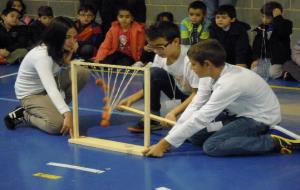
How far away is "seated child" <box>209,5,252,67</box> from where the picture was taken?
587cm

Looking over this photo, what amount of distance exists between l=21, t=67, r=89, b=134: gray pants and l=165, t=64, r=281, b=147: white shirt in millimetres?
956

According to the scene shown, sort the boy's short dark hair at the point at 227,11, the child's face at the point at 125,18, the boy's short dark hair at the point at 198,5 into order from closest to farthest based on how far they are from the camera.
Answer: the boy's short dark hair at the point at 227,11
the boy's short dark hair at the point at 198,5
the child's face at the point at 125,18

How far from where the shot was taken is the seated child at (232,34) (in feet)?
19.3

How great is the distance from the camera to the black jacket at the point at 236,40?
19.3 ft

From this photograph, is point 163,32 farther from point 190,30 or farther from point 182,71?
point 190,30

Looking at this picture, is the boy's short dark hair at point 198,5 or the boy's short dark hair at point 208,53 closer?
the boy's short dark hair at point 208,53

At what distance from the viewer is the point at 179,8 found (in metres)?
7.02

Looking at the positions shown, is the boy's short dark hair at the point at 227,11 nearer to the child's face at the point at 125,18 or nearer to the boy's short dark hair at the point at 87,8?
the child's face at the point at 125,18

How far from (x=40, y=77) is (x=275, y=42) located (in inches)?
111

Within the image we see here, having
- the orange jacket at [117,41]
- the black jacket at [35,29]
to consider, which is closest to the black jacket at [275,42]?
the orange jacket at [117,41]

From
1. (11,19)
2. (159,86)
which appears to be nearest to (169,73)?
(159,86)

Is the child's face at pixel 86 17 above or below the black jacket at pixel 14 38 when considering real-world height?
above

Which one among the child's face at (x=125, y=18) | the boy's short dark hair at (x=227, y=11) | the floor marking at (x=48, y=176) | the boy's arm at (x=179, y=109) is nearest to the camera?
the floor marking at (x=48, y=176)

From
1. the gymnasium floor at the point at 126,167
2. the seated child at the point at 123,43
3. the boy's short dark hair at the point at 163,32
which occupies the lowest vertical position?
the gymnasium floor at the point at 126,167
